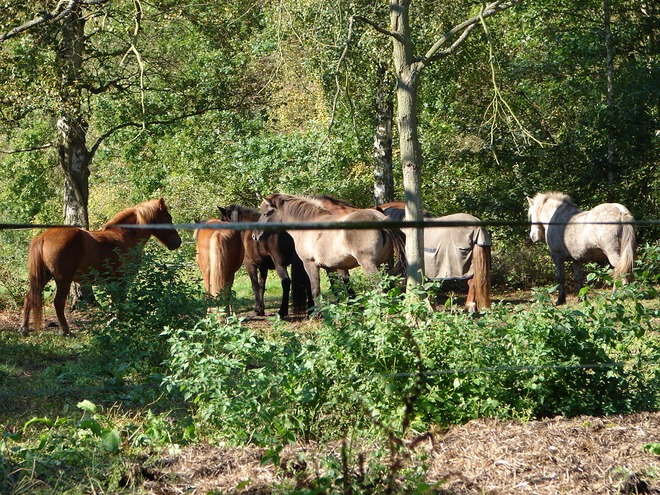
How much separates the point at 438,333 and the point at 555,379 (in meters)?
0.79

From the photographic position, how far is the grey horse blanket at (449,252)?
35.6 feet

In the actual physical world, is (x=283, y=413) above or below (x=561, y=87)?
below

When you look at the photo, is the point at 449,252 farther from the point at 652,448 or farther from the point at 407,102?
the point at 652,448

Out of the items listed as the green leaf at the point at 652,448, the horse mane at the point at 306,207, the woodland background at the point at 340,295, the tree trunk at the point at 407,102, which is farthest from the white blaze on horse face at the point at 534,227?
the green leaf at the point at 652,448

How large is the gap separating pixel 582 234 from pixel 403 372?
7.94 m

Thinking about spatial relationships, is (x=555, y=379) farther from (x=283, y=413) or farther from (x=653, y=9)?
(x=653, y=9)

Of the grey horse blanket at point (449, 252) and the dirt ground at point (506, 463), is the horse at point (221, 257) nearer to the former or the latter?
the grey horse blanket at point (449, 252)

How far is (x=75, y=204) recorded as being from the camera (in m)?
12.3

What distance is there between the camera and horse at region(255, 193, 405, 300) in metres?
9.84

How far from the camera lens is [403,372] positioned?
4.48 metres

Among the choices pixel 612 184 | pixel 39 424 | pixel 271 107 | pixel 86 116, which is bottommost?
pixel 39 424

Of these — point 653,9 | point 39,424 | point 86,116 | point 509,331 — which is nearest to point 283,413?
point 509,331

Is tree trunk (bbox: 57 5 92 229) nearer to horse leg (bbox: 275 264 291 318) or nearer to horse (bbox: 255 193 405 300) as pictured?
horse (bbox: 255 193 405 300)

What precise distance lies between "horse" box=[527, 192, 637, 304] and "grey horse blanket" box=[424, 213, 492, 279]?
1.62m
